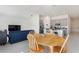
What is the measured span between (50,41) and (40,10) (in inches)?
17.6

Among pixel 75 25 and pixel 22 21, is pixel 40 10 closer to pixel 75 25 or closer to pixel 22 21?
pixel 22 21

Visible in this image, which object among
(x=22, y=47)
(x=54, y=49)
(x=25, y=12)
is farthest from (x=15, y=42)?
(x=54, y=49)

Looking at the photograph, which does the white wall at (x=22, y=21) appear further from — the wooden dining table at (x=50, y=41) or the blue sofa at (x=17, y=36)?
the wooden dining table at (x=50, y=41)

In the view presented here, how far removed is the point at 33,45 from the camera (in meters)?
1.37

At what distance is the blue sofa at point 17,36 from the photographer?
1.28 m

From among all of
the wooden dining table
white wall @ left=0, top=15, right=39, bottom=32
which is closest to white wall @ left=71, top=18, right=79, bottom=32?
the wooden dining table

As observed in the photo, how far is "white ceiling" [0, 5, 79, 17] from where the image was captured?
1212 mm

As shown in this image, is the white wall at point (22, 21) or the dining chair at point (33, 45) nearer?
the white wall at point (22, 21)

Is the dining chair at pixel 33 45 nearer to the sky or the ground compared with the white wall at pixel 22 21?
nearer to the ground

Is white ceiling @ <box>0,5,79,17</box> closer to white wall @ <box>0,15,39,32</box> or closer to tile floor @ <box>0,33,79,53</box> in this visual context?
white wall @ <box>0,15,39,32</box>

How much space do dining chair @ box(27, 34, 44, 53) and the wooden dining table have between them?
0.19ft

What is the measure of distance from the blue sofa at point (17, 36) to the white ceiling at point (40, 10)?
0.24 m

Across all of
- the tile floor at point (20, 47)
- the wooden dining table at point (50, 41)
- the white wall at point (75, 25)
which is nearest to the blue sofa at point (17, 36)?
the tile floor at point (20, 47)
